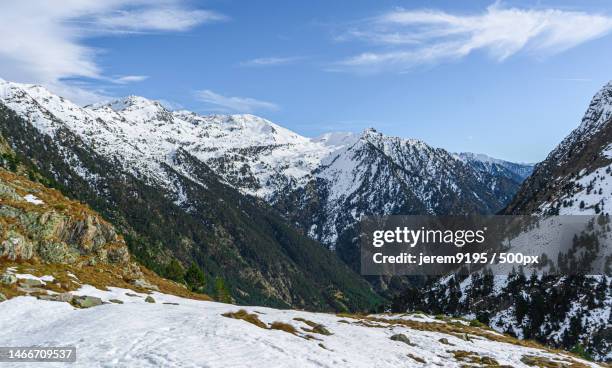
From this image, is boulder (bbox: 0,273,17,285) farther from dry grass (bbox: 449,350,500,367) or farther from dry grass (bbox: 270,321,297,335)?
dry grass (bbox: 449,350,500,367)

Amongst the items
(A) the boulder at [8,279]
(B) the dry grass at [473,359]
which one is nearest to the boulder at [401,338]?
(B) the dry grass at [473,359]

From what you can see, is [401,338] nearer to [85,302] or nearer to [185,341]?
[185,341]

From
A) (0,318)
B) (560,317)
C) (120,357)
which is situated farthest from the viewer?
(560,317)

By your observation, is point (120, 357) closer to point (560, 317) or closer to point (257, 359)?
point (257, 359)

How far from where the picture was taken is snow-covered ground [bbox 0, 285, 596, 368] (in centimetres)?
2530

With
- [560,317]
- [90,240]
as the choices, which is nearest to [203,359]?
[90,240]

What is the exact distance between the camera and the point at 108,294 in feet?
150

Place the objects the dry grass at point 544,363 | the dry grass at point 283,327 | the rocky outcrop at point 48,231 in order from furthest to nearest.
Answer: the rocky outcrop at point 48,231, the dry grass at point 544,363, the dry grass at point 283,327

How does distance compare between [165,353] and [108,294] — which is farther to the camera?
[108,294]

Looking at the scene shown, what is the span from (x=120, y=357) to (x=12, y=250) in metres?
34.5

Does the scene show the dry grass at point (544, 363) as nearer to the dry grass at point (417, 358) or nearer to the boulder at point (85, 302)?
the dry grass at point (417, 358)

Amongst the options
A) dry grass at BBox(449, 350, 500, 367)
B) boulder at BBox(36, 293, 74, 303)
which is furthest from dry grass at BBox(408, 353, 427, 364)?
boulder at BBox(36, 293, 74, 303)

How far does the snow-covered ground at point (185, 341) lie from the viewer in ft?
83.0

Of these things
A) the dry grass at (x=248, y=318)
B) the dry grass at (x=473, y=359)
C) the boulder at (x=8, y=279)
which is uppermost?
the boulder at (x=8, y=279)
